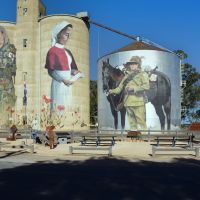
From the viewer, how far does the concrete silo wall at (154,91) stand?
165ft

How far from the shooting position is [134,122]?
50.4 m

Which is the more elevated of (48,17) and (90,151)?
(48,17)

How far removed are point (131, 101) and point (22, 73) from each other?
27300mm

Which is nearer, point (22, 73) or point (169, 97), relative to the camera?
point (169, 97)

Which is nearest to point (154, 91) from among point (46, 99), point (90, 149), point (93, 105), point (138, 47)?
point (138, 47)

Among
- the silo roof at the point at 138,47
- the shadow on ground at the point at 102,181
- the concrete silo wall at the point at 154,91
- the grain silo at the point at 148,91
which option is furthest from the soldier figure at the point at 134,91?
the shadow on ground at the point at 102,181

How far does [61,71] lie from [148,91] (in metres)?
21.2

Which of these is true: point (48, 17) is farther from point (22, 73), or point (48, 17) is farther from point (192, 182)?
point (192, 182)

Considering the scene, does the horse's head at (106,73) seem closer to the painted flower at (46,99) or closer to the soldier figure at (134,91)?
the soldier figure at (134,91)

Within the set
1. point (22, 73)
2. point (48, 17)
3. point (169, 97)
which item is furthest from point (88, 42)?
point (169, 97)

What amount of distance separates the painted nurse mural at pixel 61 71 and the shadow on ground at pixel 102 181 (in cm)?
4956

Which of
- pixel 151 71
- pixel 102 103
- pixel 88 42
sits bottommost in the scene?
pixel 102 103

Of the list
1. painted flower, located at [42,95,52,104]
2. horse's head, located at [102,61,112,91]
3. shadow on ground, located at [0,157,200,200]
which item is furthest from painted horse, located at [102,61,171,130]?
shadow on ground, located at [0,157,200,200]

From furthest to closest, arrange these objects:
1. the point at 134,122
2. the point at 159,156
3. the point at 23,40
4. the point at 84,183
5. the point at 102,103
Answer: the point at 23,40 < the point at 102,103 < the point at 134,122 < the point at 159,156 < the point at 84,183
